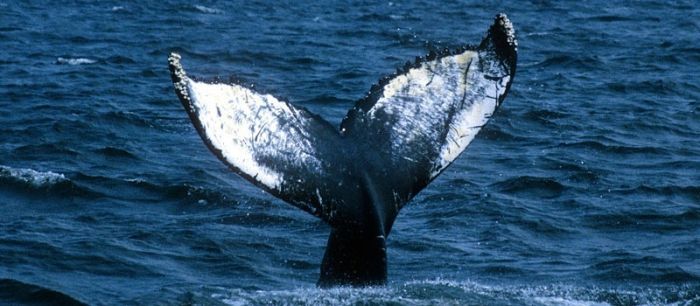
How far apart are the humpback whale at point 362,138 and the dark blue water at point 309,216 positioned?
1.76ft

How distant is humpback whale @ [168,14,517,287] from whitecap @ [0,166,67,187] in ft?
20.1

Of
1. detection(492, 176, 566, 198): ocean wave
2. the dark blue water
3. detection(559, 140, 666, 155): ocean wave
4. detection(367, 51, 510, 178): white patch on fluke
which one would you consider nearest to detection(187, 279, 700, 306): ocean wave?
the dark blue water

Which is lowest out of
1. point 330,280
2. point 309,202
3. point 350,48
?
point 350,48

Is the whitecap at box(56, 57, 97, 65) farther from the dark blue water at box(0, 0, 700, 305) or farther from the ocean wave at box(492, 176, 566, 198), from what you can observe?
the ocean wave at box(492, 176, 566, 198)

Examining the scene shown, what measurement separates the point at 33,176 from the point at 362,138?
658 cm

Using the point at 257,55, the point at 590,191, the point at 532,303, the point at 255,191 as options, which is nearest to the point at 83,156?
the point at 255,191

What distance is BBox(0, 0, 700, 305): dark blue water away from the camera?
10.5m

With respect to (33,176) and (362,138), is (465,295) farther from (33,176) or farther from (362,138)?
(33,176)

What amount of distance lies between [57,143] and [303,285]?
6.51m

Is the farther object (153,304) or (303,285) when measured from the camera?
(303,285)

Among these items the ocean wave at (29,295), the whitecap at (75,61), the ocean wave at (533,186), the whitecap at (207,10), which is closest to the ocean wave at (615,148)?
the ocean wave at (533,186)

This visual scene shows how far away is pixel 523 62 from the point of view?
23.4 m

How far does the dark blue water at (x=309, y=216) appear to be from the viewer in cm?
1055

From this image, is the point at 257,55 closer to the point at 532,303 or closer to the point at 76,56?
the point at 76,56
